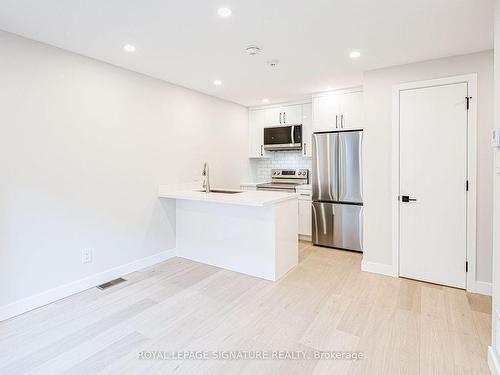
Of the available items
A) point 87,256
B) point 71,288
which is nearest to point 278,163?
point 87,256

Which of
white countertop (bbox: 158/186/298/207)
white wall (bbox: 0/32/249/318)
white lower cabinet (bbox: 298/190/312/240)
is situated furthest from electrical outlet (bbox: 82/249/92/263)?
white lower cabinet (bbox: 298/190/312/240)

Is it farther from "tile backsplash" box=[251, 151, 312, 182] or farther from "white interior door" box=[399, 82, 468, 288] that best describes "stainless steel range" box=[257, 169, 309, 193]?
"white interior door" box=[399, 82, 468, 288]

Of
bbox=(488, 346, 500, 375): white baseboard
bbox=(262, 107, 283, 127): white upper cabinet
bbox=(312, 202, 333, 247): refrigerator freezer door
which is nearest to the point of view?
bbox=(488, 346, 500, 375): white baseboard

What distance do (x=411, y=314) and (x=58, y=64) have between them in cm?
392

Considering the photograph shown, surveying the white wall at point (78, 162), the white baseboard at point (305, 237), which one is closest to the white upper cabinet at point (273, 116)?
the white wall at point (78, 162)

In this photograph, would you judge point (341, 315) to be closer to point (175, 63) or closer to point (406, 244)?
point (406, 244)

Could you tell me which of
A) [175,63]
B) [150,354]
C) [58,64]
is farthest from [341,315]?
[58,64]

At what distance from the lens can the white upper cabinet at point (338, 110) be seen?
398cm

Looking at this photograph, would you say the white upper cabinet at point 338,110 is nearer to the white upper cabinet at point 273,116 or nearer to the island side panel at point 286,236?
the white upper cabinet at point 273,116

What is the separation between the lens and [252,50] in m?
2.63

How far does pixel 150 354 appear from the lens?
1.89m

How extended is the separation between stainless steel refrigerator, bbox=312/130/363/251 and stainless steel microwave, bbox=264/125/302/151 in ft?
1.45

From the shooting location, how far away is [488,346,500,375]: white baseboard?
1.60 m

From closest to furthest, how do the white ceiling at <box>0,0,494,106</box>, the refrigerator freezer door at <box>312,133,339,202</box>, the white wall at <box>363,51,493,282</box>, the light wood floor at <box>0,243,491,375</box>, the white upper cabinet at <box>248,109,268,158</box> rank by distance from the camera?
the light wood floor at <box>0,243,491,375</box>, the white ceiling at <box>0,0,494,106</box>, the white wall at <box>363,51,493,282</box>, the refrigerator freezer door at <box>312,133,339,202</box>, the white upper cabinet at <box>248,109,268,158</box>
